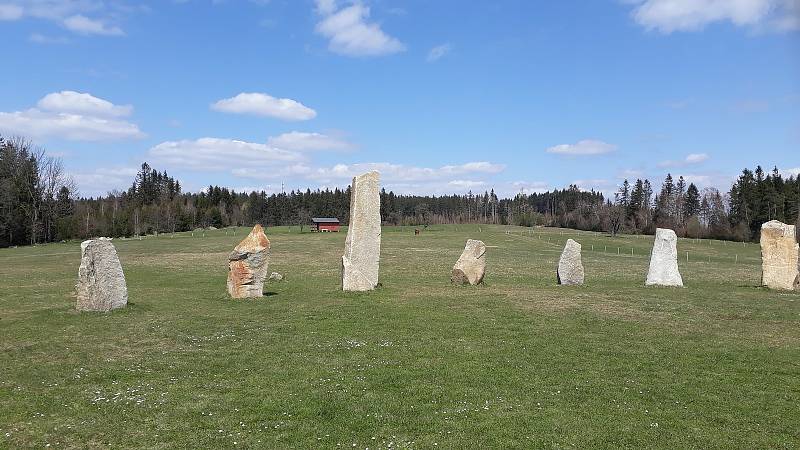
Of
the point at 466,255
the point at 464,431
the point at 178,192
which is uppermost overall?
the point at 178,192

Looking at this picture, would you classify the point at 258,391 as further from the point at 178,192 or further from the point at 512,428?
the point at 178,192

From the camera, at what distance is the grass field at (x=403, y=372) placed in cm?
746

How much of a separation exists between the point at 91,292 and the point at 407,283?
12.5 meters

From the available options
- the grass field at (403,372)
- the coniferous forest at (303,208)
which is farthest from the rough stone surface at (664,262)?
the coniferous forest at (303,208)

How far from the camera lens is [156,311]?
55.3 feet

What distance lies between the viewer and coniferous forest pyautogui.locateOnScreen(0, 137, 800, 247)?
2889 inches

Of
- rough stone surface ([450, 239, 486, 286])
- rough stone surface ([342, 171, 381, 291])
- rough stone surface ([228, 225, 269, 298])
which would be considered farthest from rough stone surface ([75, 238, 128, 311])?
rough stone surface ([450, 239, 486, 286])

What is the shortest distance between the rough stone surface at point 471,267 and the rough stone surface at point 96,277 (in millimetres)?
13341

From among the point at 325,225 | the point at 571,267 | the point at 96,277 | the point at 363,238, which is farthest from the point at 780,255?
the point at 325,225

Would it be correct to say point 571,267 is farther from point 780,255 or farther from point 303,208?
point 303,208

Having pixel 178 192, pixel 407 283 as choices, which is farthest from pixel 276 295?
pixel 178 192

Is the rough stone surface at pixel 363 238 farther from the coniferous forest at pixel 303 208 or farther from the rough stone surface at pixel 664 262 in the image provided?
the coniferous forest at pixel 303 208

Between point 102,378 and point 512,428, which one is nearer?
point 512,428

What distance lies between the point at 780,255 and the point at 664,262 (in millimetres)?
4490
